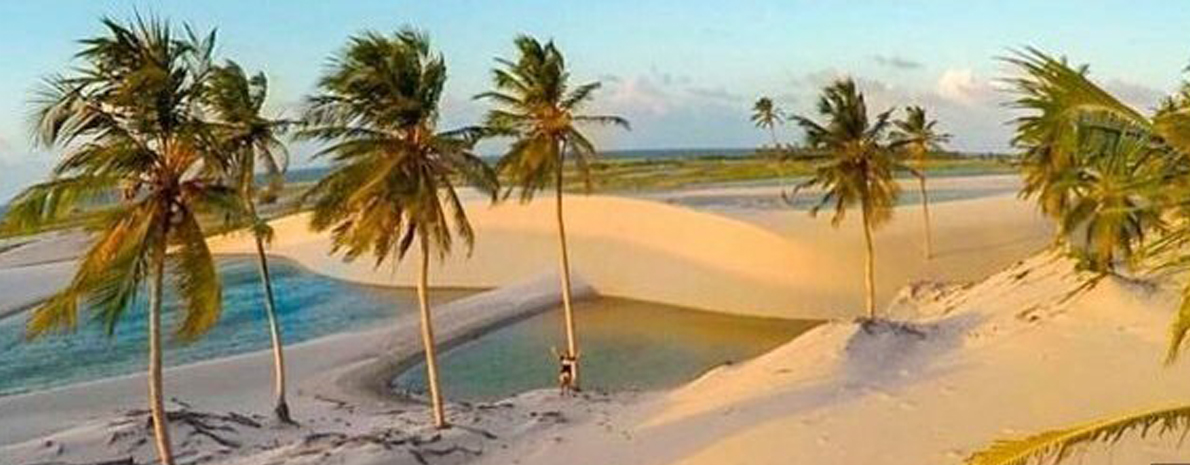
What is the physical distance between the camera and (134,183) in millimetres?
13586

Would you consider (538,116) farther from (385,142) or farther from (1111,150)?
(1111,150)

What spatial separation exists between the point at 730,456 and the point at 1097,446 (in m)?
5.36

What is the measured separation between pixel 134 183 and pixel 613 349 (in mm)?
21566

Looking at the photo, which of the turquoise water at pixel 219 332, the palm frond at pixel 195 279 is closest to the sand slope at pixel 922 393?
the palm frond at pixel 195 279

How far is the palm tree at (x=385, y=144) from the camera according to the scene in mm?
18703

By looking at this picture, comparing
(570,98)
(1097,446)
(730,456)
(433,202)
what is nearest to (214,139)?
(433,202)

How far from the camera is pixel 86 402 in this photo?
2680cm

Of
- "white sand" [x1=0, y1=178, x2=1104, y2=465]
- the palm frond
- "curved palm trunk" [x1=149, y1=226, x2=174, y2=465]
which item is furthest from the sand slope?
the palm frond

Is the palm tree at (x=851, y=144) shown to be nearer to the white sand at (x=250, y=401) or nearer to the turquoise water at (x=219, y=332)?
the white sand at (x=250, y=401)

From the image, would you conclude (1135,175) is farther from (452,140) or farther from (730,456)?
(452,140)

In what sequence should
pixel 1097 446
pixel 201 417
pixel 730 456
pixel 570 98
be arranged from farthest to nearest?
1. pixel 570 98
2. pixel 201 417
3. pixel 730 456
4. pixel 1097 446

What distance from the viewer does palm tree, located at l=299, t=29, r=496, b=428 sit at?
18.7 metres

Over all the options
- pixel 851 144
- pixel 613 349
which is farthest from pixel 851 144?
pixel 613 349

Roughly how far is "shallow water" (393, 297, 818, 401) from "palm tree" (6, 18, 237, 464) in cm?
1439
